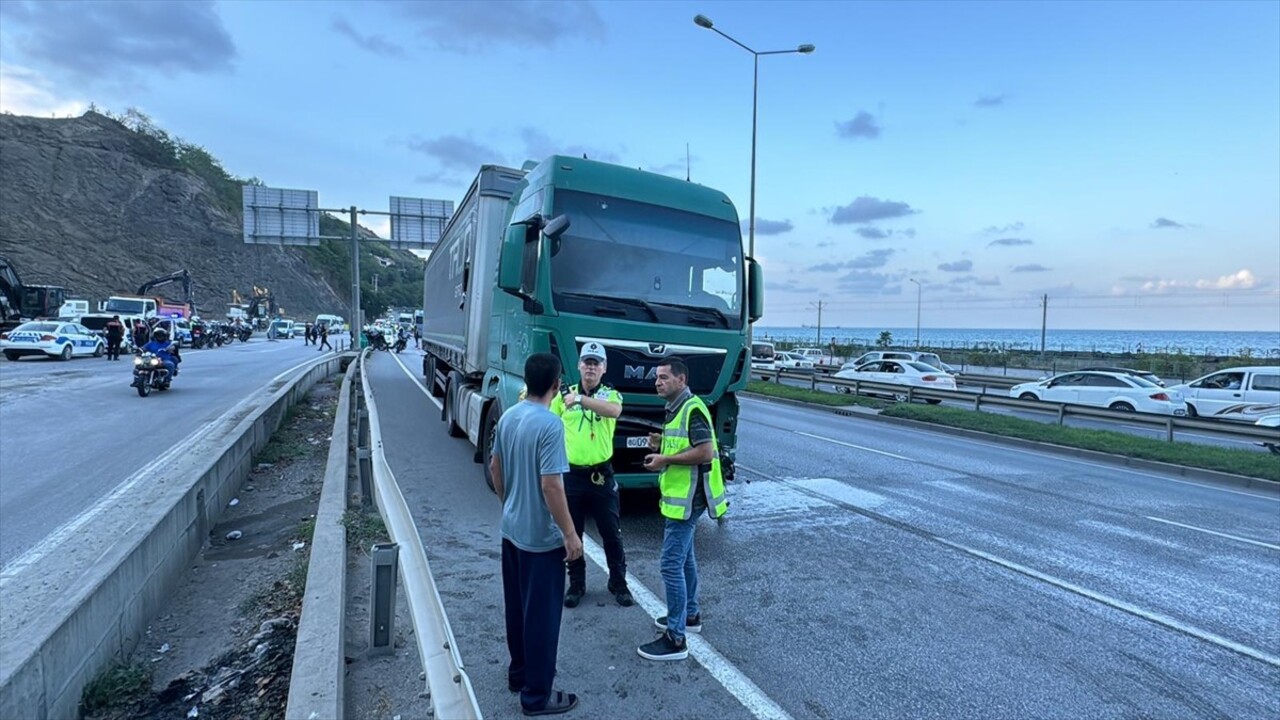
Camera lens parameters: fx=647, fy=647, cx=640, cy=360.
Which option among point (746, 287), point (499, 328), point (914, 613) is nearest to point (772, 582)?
point (914, 613)

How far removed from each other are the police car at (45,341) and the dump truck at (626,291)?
2492 cm

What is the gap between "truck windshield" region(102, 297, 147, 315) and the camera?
33938mm

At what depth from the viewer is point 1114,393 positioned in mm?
19250

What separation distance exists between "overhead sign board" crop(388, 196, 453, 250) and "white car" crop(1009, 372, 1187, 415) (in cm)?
2436

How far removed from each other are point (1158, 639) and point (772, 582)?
2583 millimetres

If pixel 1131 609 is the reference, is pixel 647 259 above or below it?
above

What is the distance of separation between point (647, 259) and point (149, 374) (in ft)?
46.7

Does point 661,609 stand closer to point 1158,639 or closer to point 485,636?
point 485,636

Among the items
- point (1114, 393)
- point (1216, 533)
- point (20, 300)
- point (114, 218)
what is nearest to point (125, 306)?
point (20, 300)

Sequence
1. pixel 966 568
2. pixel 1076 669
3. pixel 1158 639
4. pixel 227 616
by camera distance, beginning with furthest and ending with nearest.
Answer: pixel 966 568 < pixel 227 616 < pixel 1158 639 < pixel 1076 669

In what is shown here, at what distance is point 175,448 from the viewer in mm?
9500

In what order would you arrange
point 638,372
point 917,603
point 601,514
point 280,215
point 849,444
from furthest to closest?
point 280,215
point 849,444
point 638,372
point 917,603
point 601,514

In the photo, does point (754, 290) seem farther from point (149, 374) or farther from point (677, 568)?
point (149, 374)

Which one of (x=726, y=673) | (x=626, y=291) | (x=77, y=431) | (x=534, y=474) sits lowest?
(x=726, y=673)
